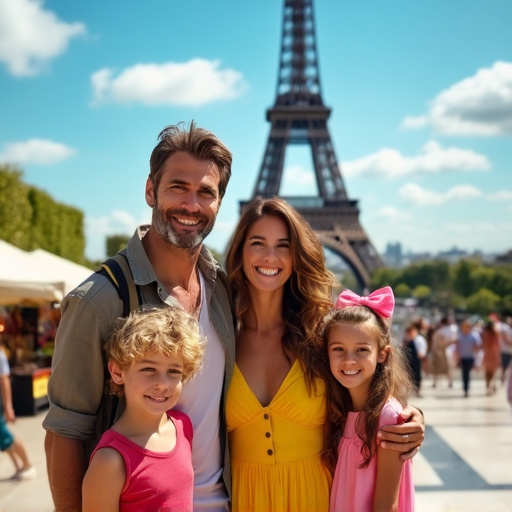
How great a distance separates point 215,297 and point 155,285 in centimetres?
41

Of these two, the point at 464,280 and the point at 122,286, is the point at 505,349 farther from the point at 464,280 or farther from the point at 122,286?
the point at 464,280

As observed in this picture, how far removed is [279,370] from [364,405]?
406mm

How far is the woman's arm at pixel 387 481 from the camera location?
2588 mm

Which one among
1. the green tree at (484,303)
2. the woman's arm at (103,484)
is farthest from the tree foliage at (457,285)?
the woman's arm at (103,484)

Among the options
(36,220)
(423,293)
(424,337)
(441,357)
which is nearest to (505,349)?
(441,357)

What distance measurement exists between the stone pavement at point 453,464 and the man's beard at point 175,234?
411 cm

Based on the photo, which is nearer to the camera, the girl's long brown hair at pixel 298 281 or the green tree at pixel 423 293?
the girl's long brown hair at pixel 298 281

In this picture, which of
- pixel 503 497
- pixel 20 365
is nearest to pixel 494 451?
pixel 503 497

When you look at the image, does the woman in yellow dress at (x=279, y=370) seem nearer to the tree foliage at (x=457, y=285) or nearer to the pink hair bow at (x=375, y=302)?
the pink hair bow at (x=375, y=302)

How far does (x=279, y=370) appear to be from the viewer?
2951 mm

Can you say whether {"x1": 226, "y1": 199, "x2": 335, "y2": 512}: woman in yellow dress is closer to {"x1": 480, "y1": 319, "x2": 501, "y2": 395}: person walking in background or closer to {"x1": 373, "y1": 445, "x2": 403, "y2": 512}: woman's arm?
{"x1": 373, "y1": 445, "x2": 403, "y2": 512}: woman's arm

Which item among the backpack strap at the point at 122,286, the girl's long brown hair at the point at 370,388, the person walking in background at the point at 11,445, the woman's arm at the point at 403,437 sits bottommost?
the person walking in background at the point at 11,445

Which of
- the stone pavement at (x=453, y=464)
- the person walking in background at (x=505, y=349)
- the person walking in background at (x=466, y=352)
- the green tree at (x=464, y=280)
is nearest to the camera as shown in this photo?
the stone pavement at (x=453, y=464)

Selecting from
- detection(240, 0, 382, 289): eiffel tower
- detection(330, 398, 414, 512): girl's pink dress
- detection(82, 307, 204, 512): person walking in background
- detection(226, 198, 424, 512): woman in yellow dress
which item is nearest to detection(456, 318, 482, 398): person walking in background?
detection(226, 198, 424, 512): woman in yellow dress
